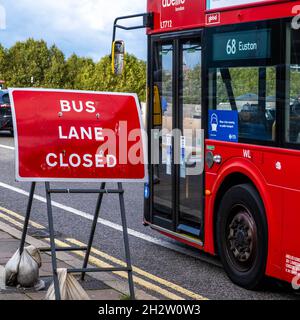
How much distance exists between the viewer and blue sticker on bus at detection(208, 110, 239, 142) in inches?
306

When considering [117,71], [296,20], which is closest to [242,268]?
[296,20]

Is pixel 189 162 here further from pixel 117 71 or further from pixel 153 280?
pixel 117 71

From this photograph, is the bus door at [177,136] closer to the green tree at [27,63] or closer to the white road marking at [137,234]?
the white road marking at [137,234]

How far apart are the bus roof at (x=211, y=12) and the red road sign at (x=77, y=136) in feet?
4.78

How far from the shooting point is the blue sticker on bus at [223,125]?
778 centimetres

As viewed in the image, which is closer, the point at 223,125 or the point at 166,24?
the point at 223,125

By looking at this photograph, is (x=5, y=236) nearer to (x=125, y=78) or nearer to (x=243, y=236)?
(x=243, y=236)

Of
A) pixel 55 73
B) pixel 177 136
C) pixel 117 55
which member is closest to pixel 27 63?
pixel 55 73

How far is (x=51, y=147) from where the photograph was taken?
638 centimetres

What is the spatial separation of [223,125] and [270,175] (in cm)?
99

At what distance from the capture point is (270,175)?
7.16 meters

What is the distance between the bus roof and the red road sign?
1.46m

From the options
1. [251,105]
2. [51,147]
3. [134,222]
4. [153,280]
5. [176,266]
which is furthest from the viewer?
[134,222]

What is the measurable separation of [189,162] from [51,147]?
267cm
